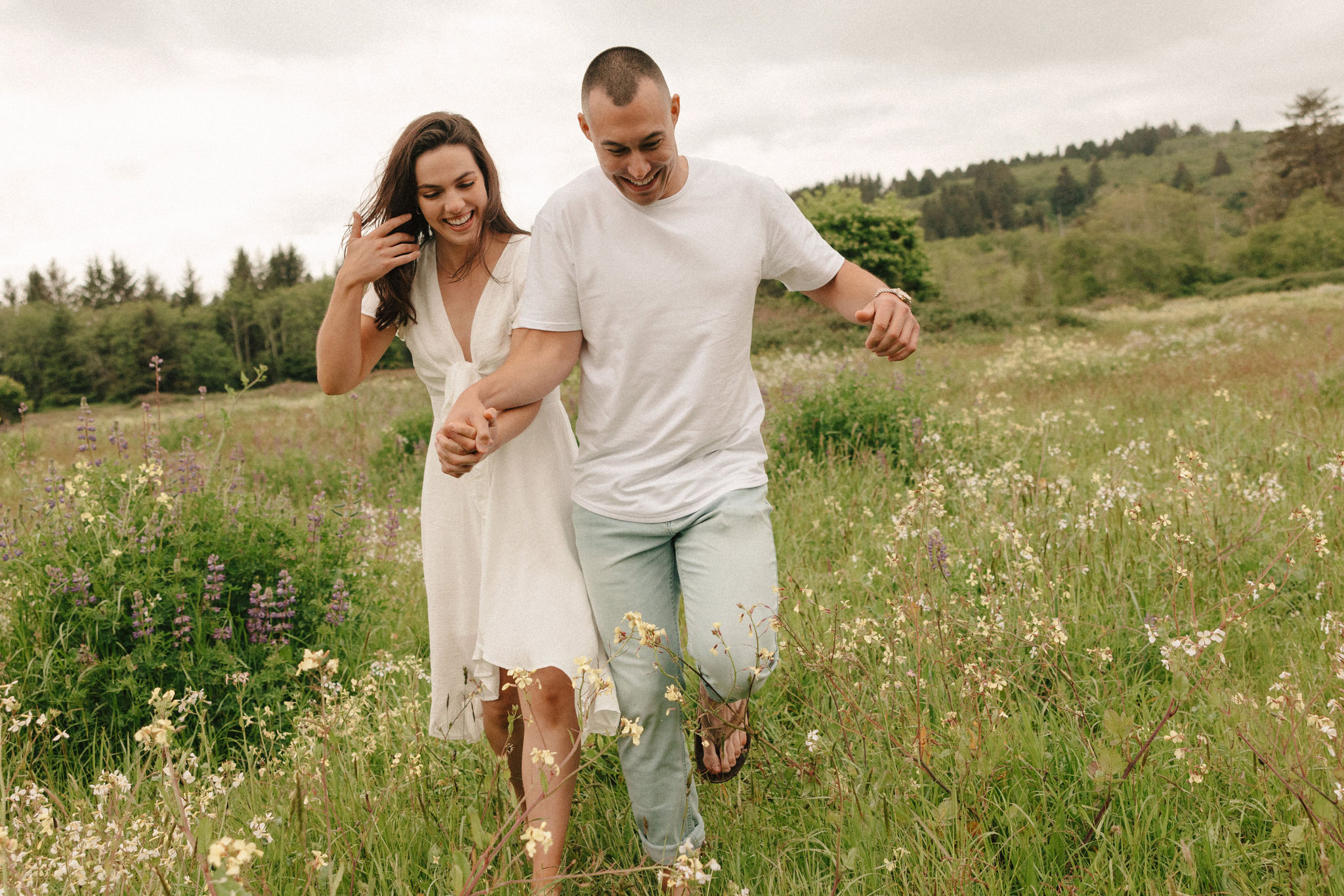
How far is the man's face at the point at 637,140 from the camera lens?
218cm

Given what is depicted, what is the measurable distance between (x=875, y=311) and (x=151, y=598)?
304 cm

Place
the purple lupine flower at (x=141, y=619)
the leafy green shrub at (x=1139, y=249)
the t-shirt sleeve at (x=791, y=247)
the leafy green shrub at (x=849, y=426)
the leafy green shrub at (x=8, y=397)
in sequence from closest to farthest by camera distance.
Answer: the t-shirt sleeve at (x=791, y=247)
the purple lupine flower at (x=141, y=619)
the leafy green shrub at (x=849, y=426)
the leafy green shrub at (x=8, y=397)
the leafy green shrub at (x=1139, y=249)

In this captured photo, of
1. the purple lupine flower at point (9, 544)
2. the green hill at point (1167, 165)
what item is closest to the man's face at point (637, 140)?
the purple lupine flower at point (9, 544)

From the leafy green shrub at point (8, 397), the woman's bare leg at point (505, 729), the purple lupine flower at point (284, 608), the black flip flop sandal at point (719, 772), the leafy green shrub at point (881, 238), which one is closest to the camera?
the black flip flop sandal at point (719, 772)

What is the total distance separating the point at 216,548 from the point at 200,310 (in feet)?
220

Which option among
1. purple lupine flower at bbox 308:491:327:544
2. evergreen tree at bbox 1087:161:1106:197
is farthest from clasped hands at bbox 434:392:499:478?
evergreen tree at bbox 1087:161:1106:197

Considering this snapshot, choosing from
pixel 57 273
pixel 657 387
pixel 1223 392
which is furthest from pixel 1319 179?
pixel 57 273

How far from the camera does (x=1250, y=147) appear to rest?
146 metres

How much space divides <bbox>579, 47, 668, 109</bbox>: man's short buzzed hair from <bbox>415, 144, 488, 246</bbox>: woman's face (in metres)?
0.46

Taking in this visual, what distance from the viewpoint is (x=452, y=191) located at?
254 centimetres

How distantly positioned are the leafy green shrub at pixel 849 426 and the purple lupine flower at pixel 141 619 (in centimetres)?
404

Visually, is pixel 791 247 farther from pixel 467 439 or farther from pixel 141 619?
pixel 141 619

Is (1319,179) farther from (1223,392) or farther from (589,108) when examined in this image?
(589,108)

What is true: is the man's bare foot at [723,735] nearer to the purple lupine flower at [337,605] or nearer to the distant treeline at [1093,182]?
the purple lupine flower at [337,605]
